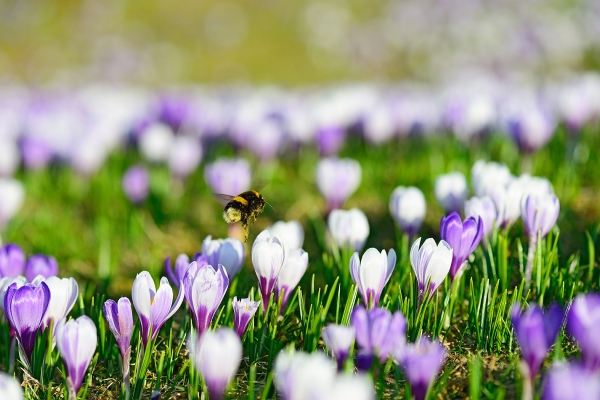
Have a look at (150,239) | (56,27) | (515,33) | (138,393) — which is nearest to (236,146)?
(150,239)

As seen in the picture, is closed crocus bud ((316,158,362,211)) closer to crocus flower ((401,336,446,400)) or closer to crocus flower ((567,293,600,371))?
crocus flower ((401,336,446,400))

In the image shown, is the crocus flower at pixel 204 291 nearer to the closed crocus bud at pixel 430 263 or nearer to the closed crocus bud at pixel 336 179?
the closed crocus bud at pixel 430 263

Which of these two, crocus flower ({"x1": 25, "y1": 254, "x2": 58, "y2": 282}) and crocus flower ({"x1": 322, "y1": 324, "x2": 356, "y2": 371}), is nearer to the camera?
crocus flower ({"x1": 322, "y1": 324, "x2": 356, "y2": 371})

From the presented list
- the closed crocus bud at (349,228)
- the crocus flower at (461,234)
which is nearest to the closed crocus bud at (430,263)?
the crocus flower at (461,234)

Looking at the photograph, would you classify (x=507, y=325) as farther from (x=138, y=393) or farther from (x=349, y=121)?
(x=349, y=121)

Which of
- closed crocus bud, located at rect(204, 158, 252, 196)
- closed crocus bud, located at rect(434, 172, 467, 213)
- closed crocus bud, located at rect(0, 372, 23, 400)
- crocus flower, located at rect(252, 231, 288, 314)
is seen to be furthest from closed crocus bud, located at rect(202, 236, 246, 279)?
closed crocus bud, located at rect(204, 158, 252, 196)

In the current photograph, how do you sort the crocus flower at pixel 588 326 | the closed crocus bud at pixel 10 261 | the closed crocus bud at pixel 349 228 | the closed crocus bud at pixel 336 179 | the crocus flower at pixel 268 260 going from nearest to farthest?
1. the crocus flower at pixel 588 326
2. the crocus flower at pixel 268 260
3. the closed crocus bud at pixel 10 261
4. the closed crocus bud at pixel 349 228
5. the closed crocus bud at pixel 336 179

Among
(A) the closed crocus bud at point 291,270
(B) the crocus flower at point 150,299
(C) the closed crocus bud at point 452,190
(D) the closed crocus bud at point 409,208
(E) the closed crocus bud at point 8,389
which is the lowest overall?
(E) the closed crocus bud at point 8,389
